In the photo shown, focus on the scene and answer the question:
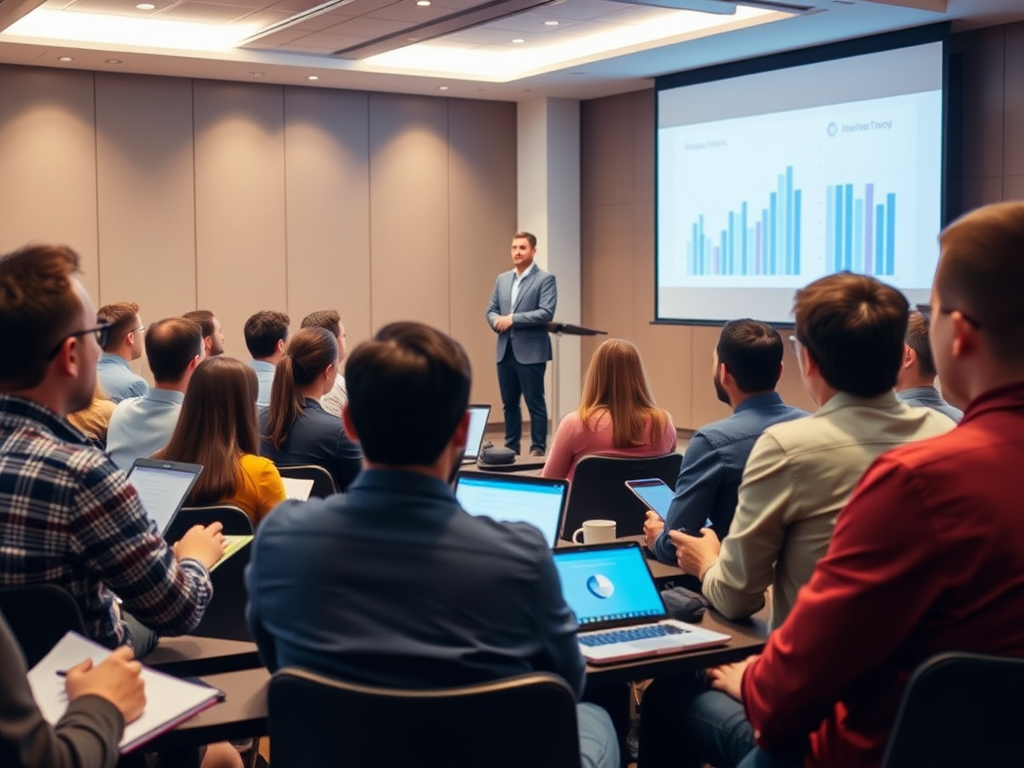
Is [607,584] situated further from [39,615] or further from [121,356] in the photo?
[121,356]

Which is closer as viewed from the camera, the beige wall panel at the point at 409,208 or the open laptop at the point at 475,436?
the open laptop at the point at 475,436

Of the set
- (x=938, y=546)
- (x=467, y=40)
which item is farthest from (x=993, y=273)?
(x=467, y=40)

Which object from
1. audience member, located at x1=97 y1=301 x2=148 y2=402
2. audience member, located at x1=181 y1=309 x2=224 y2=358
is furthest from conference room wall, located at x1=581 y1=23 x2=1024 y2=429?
audience member, located at x1=97 y1=301 x2=148 y2=402

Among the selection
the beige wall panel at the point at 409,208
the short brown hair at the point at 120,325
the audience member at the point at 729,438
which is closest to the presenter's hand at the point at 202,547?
the audience member at the point at 729,438

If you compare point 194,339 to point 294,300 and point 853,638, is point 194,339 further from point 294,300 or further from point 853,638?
point 294,300

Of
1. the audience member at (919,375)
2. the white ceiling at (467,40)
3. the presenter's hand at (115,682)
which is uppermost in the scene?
the white ceiling at (467,40)

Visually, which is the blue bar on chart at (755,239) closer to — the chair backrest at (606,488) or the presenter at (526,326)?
the presenter at (526,326)

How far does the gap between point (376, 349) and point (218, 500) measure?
1555 mm

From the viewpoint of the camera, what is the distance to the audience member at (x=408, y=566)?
1.53 metres

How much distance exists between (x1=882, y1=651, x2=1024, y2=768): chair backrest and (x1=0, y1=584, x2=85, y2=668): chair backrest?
1171 millimetres

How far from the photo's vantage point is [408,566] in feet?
5.03

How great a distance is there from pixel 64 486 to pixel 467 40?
732 centimetres

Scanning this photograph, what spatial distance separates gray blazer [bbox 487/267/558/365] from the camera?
866 centimetres

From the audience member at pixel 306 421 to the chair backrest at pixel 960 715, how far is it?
254 centimetres
